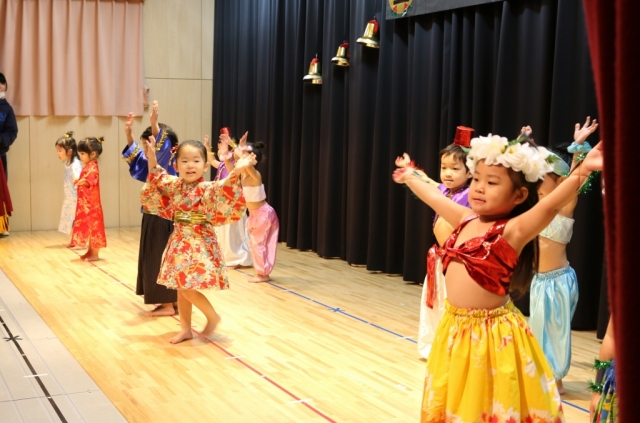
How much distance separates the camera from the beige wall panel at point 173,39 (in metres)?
9.55

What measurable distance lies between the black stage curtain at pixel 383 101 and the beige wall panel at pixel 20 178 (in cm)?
236

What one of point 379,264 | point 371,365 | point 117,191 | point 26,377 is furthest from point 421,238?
point 117,191

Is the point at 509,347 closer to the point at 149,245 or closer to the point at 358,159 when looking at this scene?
the point at 149,245

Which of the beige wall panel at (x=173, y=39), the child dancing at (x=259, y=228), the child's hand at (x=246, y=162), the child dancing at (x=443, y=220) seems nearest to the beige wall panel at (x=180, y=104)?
the beige wall panel at (x=173, y=39)

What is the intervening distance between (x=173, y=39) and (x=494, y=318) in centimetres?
821

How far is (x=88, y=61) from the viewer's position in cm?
916

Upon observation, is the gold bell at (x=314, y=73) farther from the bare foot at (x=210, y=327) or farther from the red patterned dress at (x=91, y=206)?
the bare foot at (x=210, y=327)

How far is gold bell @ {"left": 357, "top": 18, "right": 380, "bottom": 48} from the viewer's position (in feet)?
21.1

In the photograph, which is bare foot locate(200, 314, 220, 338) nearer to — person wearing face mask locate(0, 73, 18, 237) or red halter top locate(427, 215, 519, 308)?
red halter top locate(427, 215, 519, 308)

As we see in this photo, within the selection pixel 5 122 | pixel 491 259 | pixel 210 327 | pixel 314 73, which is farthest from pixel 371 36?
pixel 491 259

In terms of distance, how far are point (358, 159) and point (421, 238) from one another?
122 cm

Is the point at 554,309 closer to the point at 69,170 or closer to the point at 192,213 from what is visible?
the point at 192,213

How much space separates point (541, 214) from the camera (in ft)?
6.94

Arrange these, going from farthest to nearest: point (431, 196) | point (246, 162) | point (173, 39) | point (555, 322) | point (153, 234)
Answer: point (173, 39), point (153, 234), point (246, 162), point (555, 322), point (431, 196)
